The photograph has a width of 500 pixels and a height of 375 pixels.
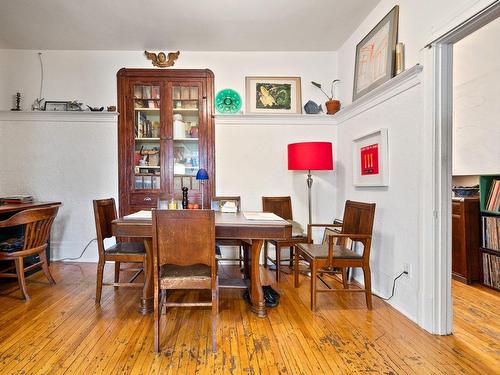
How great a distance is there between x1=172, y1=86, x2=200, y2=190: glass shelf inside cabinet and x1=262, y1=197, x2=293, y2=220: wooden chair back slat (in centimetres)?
98

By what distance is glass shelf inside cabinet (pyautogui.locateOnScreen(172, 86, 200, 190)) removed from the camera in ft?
12.3

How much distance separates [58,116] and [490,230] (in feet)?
17.3

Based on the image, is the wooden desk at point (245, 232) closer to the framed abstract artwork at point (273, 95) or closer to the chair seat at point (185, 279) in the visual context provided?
the chair seat at point (185, 279)

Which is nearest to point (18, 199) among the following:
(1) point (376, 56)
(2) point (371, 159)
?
(2) point (371, 159)

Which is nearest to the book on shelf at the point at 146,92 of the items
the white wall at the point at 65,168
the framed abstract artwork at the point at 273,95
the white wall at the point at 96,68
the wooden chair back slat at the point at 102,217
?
the white wall at the point at 96,68

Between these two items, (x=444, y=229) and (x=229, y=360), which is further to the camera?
(x=444, y=229)

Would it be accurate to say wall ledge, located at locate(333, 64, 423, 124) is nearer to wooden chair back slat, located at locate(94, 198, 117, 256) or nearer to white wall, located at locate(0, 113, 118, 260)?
wooden chair back slat, located at locate(94, 198, 117, 256)

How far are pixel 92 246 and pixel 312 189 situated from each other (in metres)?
3.08

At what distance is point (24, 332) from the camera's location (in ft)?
6.51

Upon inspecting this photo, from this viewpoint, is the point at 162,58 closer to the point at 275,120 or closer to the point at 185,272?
the point at 275,120

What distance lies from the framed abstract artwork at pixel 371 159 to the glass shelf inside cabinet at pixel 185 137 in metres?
2.02

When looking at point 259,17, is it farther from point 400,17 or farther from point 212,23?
point 400,17

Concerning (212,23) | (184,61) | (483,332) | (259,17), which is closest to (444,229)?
(483,332)

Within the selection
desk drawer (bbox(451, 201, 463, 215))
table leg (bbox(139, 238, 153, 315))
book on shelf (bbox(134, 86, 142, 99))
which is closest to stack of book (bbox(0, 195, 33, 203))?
book on shelf (bbox(134, 86, 142, 99))
